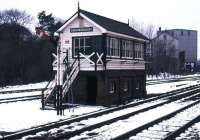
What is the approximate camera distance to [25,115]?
18.3m

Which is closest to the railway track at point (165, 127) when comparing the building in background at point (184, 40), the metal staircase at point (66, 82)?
the metal staircase at point (66, 82)

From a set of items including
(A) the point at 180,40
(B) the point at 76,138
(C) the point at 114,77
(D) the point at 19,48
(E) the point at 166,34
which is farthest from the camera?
(A) the point at 180,40

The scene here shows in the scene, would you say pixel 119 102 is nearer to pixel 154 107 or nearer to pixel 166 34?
pixel 154 107

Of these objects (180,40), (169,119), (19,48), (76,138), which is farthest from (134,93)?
(180,40)

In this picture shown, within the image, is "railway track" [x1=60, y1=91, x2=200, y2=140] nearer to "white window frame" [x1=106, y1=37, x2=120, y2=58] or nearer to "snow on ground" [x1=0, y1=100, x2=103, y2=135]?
"snow on ground" [x1=0, y1=100, x2=103, y2=135]

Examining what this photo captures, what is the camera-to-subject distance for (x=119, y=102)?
25203 mm

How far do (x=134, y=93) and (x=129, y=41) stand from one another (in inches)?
155

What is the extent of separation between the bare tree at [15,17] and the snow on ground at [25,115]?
56.3 meters

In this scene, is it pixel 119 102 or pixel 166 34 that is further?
pixel 166 34

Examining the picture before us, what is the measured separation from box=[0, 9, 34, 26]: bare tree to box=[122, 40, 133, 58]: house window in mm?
51258

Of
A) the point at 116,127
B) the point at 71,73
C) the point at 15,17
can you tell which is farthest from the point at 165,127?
the point at 15,17

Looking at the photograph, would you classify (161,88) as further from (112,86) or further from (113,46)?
(113,46)

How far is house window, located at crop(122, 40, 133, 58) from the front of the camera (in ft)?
87.6

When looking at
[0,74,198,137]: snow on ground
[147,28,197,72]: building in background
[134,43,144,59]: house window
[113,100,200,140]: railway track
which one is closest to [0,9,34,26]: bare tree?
[147,28,197,72]: building in background
